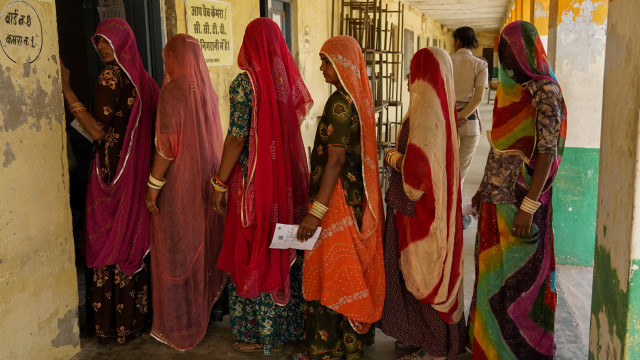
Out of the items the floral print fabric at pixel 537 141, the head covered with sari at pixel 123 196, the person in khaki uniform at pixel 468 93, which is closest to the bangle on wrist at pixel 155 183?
the head covered with sari at pixel 123 196

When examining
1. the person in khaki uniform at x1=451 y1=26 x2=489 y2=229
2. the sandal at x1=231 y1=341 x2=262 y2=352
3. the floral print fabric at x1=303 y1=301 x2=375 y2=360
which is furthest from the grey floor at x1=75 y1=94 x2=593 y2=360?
the person in khaki uniform at x1=451 y1=26 x2=489 y2=229

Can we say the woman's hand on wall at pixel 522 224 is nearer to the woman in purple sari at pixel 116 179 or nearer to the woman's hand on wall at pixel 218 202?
the woman's hand on wall at pixel 218 202

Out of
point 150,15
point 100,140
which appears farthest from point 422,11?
point 100,140

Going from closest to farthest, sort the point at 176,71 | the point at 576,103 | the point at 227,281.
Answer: the point at 176,71 < the point at 227,281 < the point at 576,103

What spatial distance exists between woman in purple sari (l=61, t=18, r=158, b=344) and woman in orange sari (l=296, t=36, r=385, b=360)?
0.98 metres

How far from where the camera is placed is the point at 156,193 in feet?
9.46

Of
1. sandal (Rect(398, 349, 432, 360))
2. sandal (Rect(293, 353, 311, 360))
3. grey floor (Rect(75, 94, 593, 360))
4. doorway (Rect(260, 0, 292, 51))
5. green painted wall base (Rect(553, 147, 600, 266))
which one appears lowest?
grey floor (Rect(75, 94, 593, 360))

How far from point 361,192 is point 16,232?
5.09 feet

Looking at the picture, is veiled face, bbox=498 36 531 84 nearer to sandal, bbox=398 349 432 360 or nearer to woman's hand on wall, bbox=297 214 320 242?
woman's hand on wall, bbox=297 214 320 242

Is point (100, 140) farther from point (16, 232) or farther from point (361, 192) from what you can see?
point (361, 192)

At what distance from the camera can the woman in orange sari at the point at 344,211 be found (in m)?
2.58

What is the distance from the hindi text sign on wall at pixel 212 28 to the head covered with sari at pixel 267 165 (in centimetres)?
160

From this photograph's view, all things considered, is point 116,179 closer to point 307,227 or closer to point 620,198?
point 307,227

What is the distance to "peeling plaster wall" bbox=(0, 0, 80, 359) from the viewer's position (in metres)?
2.40
